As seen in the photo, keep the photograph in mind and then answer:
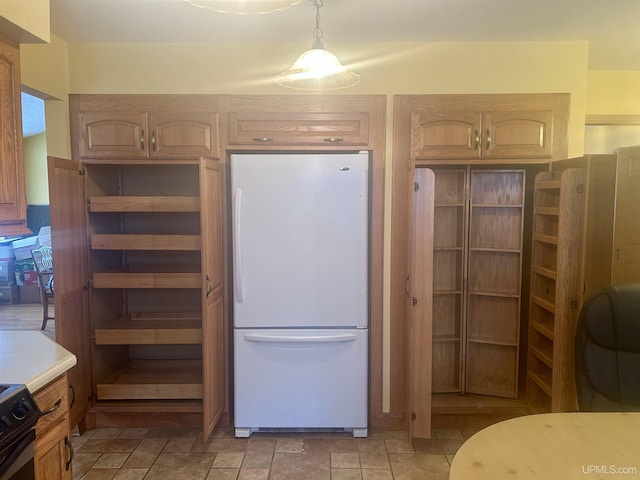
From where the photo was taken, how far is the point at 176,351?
3.21 m

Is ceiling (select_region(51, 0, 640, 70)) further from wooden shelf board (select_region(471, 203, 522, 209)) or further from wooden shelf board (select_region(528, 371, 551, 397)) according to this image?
wooden shelf board (select_region(528, 371, 551, 397))

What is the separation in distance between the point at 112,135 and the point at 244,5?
5.59 feet

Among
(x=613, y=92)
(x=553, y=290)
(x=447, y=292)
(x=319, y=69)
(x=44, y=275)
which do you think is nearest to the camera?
(x=319, y=69)

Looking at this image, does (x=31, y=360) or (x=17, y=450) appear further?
(x=31, y=360)

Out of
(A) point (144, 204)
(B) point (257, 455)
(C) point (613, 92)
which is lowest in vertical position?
(B) point (257, 455)

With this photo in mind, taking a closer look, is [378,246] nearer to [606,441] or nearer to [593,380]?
[593,380]

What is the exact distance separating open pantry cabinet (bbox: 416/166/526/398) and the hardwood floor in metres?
4.29

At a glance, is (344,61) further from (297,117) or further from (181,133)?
(181,133)

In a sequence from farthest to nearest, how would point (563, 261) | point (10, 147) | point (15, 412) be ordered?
point (563, 261)
point (10, 147)
point (15, 412)

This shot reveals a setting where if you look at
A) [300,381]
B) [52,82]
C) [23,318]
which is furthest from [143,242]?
[23,318]

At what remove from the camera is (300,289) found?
2.66 m

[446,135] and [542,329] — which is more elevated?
[446,135]

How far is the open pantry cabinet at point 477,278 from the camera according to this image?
3027 millimetres

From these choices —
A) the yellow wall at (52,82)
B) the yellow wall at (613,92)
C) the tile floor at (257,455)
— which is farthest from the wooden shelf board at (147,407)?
the yellow wall at (613,92)
